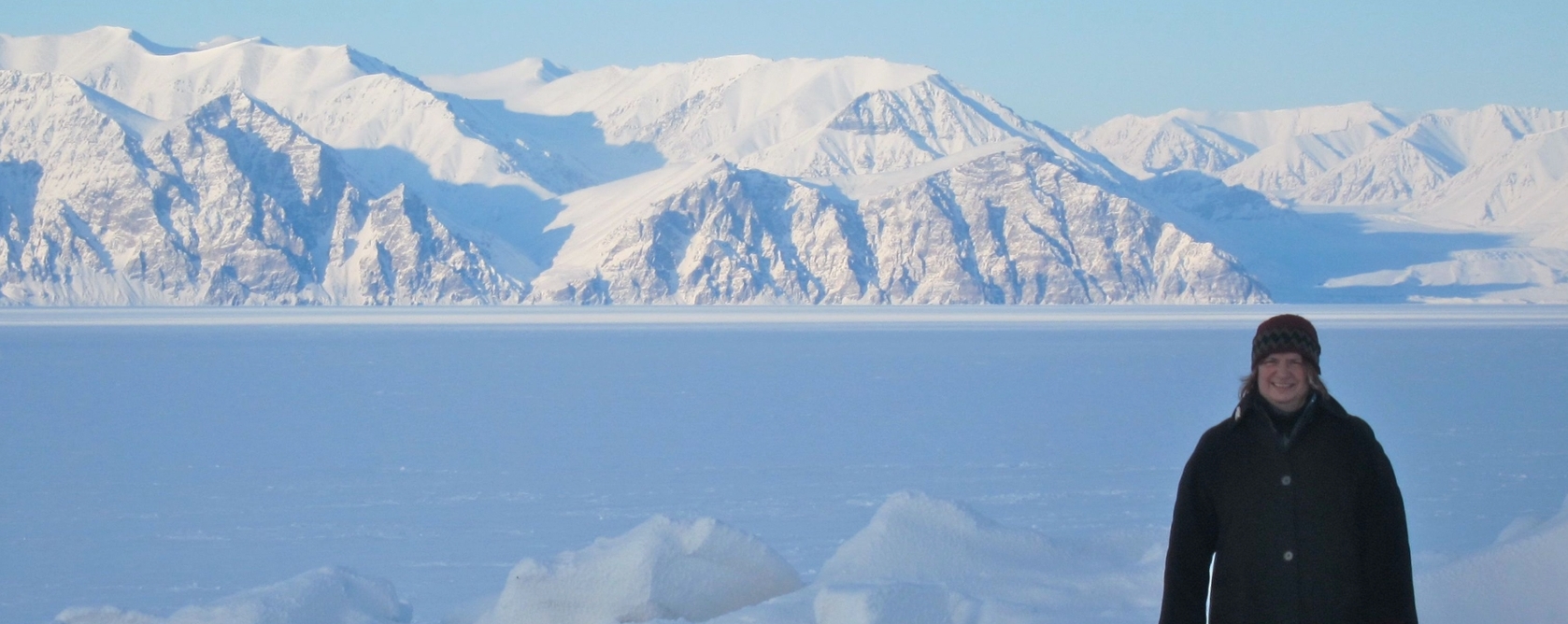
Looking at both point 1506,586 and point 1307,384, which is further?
point 1506,586

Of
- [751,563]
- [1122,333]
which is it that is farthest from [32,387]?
[1122,333]

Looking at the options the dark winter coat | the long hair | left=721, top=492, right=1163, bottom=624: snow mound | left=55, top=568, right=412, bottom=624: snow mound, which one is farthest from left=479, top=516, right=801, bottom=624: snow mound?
the long hair

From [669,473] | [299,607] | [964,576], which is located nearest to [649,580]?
[964,576]

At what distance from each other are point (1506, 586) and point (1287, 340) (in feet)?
20.0

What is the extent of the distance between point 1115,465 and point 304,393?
2929cm

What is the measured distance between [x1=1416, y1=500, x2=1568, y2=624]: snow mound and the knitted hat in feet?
18.2

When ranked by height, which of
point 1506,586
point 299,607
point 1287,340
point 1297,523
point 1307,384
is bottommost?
point 299,607

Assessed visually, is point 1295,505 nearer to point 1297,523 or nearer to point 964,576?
point 1297,523

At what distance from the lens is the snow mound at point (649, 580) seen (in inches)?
425

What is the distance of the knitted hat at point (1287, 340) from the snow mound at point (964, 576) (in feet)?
14.6

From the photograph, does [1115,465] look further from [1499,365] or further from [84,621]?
[1499,365]

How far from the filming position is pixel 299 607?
11.2m

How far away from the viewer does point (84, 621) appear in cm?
1127

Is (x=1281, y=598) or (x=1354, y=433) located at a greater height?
(x=1354, y=433)
